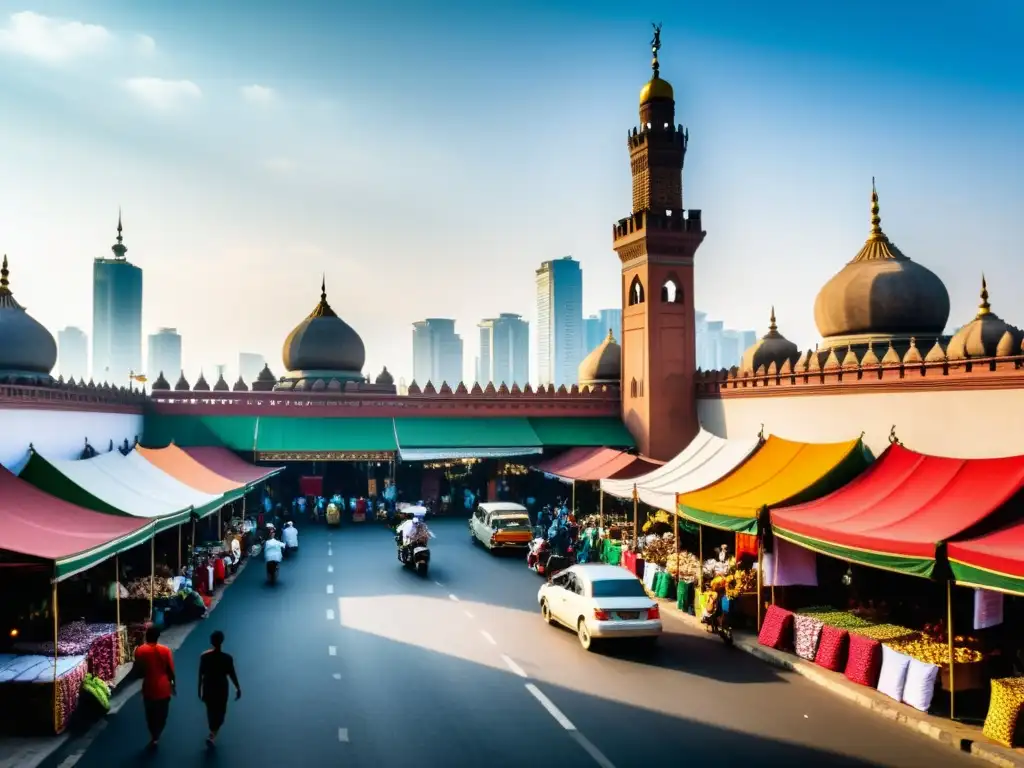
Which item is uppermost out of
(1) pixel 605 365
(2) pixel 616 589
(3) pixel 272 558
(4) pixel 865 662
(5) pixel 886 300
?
(5) pixel 886 300

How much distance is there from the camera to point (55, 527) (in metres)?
13.9

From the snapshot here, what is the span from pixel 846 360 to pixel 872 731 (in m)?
15.4

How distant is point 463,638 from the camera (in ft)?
54.6

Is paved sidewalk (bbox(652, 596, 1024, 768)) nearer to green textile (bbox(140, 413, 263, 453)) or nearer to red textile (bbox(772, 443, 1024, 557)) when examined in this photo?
red textile (bbox(772, 443, 1024, 557))

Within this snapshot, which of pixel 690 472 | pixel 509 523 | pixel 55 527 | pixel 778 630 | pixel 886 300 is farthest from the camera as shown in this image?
pixel 886 300

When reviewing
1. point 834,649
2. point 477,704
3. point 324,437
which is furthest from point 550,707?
point 324,437

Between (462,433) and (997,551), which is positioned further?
(462,433)

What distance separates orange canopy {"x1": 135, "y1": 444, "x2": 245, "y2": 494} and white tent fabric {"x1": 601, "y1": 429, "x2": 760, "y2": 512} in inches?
432

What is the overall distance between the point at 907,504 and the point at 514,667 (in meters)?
7.16

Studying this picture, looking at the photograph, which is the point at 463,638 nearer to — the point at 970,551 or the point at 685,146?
the point at 970,551

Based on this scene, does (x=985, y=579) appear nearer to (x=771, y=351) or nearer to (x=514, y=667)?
(x=514, y=667)

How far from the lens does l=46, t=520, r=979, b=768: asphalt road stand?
10.5 m

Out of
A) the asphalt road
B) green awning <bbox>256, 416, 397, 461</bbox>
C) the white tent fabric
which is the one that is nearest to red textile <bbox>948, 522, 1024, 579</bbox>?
the asphalt road

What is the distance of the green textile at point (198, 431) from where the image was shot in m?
36.3
